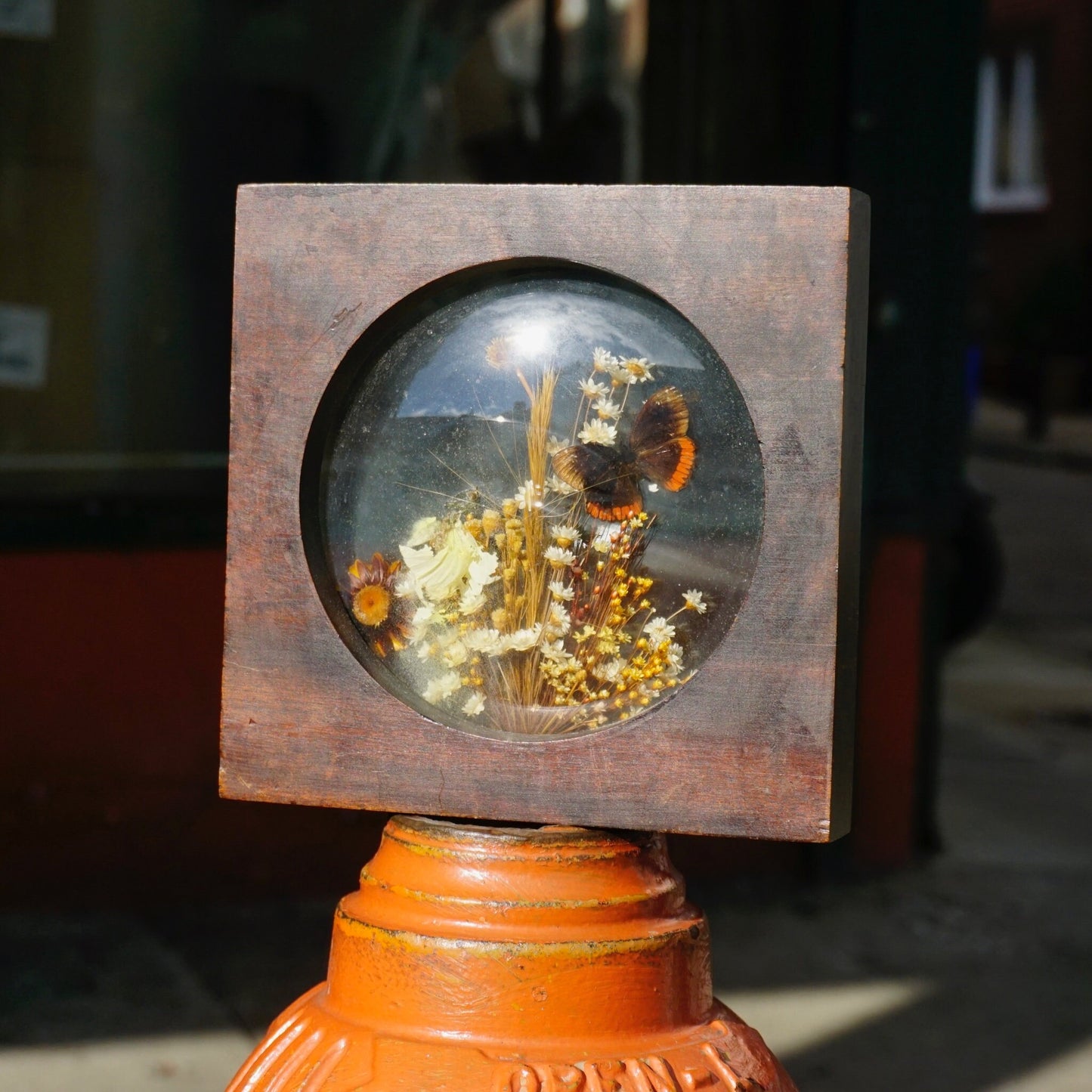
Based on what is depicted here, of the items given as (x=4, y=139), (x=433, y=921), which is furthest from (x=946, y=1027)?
(x=4, y=139)

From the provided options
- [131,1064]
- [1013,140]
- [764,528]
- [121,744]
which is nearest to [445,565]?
[764,528]

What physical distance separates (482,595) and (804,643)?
30 centimetres

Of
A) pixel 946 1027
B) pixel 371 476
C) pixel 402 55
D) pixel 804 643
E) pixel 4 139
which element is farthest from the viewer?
pixel 402 55

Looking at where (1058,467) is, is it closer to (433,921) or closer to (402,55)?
(402,55)

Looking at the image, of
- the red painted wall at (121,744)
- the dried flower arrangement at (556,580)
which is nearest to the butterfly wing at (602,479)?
the dried flower arrangement at (556,580)

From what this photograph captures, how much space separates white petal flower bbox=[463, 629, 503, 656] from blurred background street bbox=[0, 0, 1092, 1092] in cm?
207

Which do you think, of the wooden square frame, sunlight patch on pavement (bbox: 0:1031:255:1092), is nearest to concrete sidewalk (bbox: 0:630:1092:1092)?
sunlight patch on pavement (bbox: 0:1031:255:1092)

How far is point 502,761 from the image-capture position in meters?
1.44

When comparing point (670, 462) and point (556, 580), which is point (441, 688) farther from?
point (670, 462)

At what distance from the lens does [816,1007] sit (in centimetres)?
359

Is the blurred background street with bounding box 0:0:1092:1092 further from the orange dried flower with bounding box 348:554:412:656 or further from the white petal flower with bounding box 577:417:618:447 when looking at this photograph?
the white petal flower with bounding box 577:417:618:447

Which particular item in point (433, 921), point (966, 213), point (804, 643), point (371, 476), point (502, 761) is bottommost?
point (433, 921)

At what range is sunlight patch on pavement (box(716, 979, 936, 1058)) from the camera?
3441 millimetres

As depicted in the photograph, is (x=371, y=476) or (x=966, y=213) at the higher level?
(x=966, y=213)
